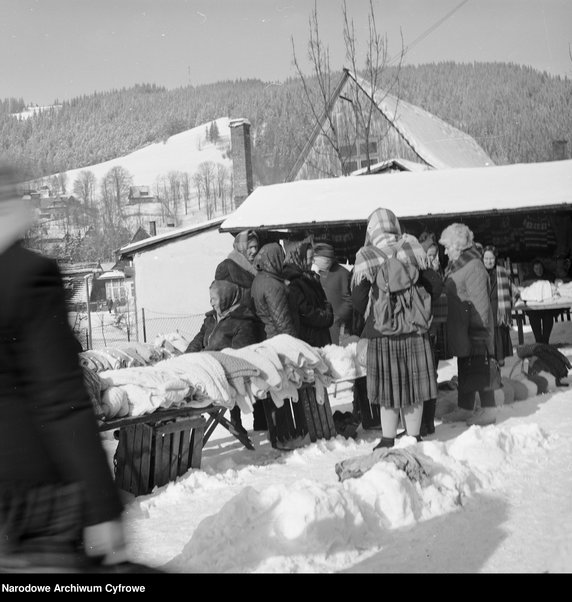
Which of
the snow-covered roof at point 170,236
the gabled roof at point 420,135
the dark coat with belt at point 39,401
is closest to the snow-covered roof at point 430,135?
the gabled roof at point 420,135

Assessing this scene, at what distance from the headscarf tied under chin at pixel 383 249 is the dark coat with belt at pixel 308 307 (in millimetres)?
798

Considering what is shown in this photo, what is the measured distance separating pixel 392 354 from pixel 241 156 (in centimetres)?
2190

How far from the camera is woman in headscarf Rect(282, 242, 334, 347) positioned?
6.44 meters

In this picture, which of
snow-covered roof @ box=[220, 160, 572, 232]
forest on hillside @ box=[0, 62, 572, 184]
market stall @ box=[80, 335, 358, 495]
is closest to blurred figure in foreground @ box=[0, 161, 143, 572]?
market stall @ box=[80, 335, 358, 495]

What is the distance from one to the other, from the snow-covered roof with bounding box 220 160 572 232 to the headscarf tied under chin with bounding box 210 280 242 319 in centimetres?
690

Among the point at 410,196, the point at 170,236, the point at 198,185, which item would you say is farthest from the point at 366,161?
the point at 198,185

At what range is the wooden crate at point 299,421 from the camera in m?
6.07

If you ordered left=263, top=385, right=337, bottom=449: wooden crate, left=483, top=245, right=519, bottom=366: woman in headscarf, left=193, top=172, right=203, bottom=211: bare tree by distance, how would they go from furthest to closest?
left=193, top=172, right=203, bottom=211: bare tree → left=483, top=245, right=519, bottom=366: woman in headscarf → left=263, top=385, right=337, bottom=449: wooden crate

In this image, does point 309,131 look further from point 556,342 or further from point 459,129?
point 556,342

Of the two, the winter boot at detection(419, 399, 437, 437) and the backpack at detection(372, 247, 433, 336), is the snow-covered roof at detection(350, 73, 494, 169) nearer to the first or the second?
the winter boot at detection(419, 399, 437, 437)

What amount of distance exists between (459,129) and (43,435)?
32278 millimetres

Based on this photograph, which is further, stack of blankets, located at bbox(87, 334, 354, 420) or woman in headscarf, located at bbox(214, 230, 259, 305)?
woman in headscarf, located at bbox(214, 230, 259, 305)
